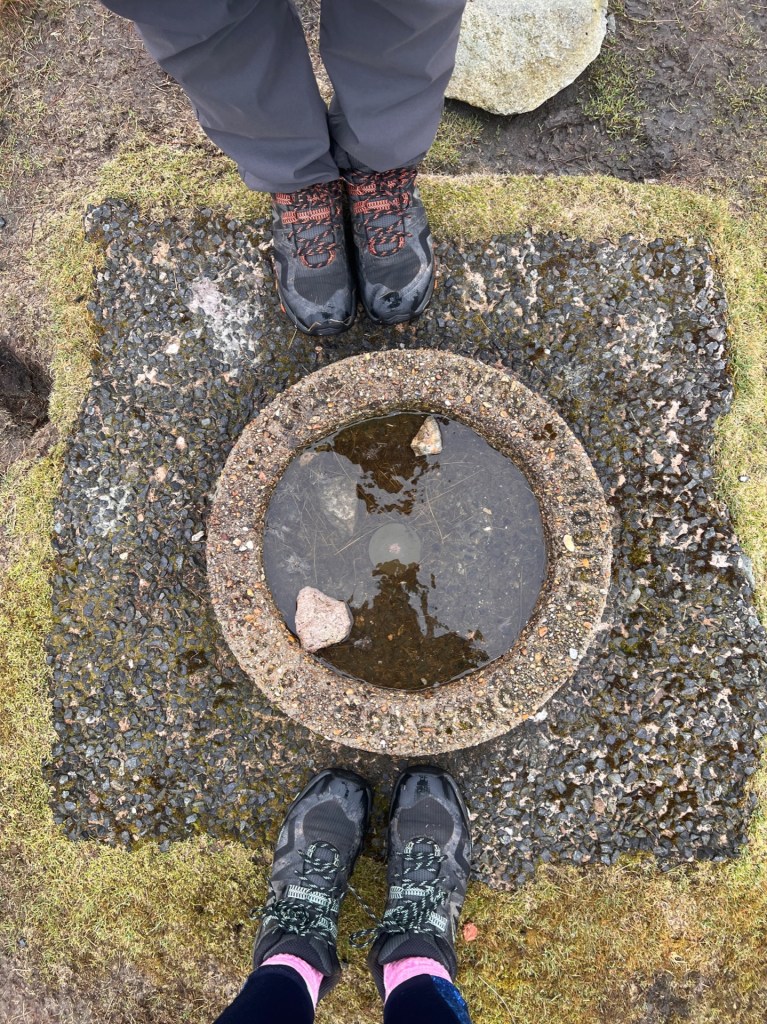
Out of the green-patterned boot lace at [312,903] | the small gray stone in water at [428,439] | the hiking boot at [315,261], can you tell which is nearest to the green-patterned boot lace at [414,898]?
the green-patterned boot lace at [312,903]

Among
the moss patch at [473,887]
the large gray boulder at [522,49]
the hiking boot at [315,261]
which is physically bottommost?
the moss patch at [473,887]

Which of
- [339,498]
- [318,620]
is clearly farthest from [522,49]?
[318,620]

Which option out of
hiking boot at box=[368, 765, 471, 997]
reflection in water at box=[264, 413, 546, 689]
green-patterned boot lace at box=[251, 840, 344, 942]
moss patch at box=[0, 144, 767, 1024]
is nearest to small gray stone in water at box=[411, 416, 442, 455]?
reflection in water at box=[264, 413, 546, 689]

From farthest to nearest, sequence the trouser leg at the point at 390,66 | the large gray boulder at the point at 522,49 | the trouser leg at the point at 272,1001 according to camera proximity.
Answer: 1. the large gray boulder at the point at 522,49
2. the trouser leg at the point at 272,1001
3. the trouser leg at the point at 390,66

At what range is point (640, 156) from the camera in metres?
2.65

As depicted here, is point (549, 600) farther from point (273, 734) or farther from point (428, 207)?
point (428, 207)

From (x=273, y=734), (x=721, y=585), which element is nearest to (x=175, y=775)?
(x=273, y=734)

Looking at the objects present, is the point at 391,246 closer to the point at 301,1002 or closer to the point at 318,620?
the point at 318,620

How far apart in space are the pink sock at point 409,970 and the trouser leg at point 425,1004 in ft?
0.27

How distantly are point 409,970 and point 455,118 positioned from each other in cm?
309

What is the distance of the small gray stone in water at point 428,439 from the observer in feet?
7.78

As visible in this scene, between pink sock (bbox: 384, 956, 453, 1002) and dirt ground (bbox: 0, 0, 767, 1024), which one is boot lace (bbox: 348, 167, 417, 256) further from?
pink sock (bbox: 384, 956, 453, 1002)

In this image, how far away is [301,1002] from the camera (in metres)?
1.85

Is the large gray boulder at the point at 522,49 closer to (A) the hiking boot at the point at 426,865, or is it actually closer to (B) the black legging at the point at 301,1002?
(A) the hiking boot at the point at 426,865
